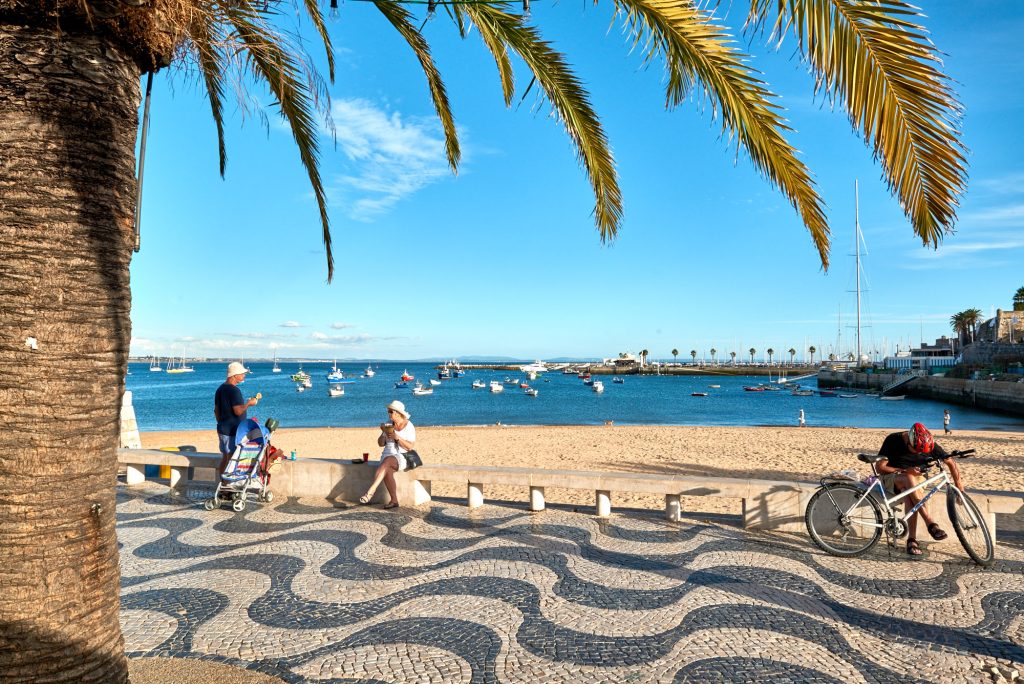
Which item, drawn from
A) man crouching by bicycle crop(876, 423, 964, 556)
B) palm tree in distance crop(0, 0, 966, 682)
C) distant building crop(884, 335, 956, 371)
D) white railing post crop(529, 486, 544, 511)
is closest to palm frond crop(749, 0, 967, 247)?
palm tree in distance crop(0, 0, 966, 682)

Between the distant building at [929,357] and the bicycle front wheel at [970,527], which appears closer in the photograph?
the bicycle front wheel at [970,527]

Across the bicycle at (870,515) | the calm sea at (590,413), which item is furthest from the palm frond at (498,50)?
the calm sea at (590,413)

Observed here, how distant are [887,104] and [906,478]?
14.7 ft

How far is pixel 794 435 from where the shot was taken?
27.1 meters

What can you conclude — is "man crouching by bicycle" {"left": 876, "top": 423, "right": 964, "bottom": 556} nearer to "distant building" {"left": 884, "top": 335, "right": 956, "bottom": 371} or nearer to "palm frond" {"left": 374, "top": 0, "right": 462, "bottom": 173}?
"palm frond" {"left": 374, "top": 0, "right": 462, "bottom": 173}

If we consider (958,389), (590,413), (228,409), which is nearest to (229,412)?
(228,409)

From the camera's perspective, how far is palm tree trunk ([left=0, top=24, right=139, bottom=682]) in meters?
1.96

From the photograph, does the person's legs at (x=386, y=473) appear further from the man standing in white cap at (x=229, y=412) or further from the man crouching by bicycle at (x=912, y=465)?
the man crouching by bicycle at (x=912, y=465)

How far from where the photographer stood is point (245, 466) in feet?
24.1

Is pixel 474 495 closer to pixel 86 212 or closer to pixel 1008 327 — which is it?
pixel 86 212

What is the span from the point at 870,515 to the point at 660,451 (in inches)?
592

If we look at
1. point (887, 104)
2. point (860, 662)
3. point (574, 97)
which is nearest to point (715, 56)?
point (887, 104)

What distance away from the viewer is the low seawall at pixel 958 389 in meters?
44.7

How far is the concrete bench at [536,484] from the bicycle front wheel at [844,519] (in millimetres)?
387
